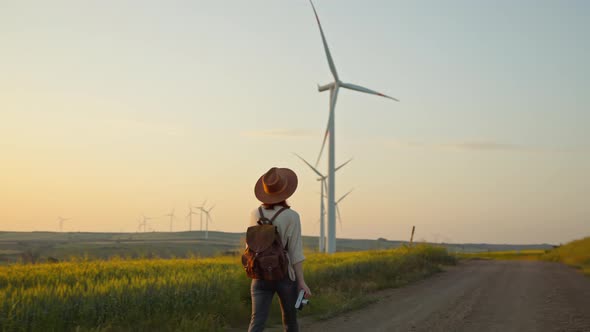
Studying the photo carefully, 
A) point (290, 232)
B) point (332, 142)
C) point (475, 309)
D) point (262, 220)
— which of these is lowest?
point (475, 309)

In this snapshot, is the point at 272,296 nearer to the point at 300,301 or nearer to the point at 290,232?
the point at 300,301

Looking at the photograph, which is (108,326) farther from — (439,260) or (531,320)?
(439,260)

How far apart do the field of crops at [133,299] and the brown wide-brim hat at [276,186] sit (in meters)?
3.67

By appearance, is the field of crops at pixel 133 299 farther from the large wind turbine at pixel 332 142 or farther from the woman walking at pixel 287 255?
the large wind turbine at pixel 332 142

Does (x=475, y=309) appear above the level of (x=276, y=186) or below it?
below

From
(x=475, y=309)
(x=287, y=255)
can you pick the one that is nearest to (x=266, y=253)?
(x=287, y=255)

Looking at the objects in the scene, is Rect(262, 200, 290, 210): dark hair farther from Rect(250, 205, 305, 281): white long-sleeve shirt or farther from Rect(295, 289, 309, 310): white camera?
Rect(295, 289, 309, 310): white camera

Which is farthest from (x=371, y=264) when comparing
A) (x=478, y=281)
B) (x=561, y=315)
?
(x=561, y=315)

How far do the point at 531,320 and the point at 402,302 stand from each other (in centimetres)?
412

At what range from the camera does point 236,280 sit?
1316cm

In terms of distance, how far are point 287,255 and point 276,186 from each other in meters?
0.76

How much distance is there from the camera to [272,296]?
680cm

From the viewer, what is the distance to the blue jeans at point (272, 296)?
6.77 m

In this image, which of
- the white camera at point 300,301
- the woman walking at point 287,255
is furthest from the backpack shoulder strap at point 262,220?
the white camera at point 300,301
